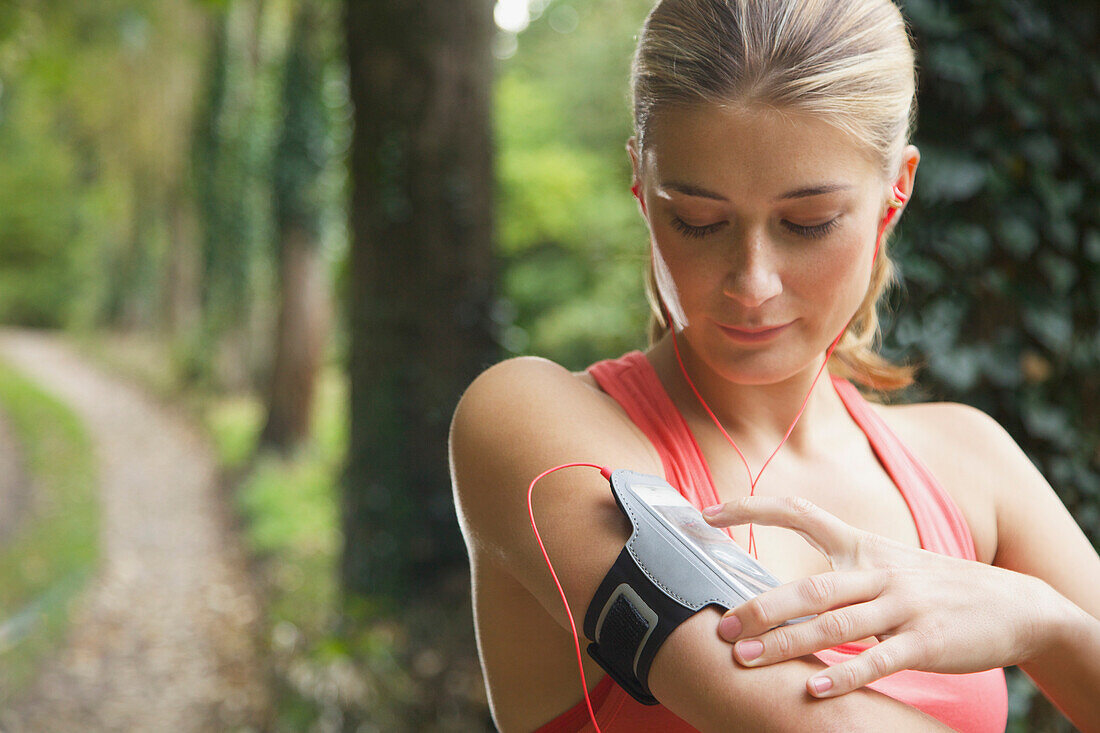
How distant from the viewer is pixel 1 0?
18.2 ft

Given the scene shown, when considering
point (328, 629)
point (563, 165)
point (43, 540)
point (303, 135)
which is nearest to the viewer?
point (328, 629)

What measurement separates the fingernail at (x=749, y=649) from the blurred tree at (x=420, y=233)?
2.69 meters

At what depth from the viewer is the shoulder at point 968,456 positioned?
4.19 feet

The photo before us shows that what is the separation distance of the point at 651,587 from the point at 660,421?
318 mm

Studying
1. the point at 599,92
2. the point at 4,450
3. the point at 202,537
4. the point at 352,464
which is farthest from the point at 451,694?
the point at 599,92

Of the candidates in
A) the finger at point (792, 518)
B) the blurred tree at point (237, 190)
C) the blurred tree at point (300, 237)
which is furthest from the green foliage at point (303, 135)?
the finger at point (792, 518)

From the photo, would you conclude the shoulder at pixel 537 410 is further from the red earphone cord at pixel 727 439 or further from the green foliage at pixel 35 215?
the green foliage at pixel 35 215

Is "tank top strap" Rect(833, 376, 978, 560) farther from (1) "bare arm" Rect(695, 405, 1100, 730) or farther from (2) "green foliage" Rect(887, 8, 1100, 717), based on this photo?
(2) "green foliage" Rect(887, 8, 1100, 717)

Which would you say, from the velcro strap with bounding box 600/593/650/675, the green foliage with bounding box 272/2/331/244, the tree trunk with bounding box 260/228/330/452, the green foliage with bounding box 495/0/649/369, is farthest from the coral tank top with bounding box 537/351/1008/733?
the tree trunk with bounding box 260/228/330/452

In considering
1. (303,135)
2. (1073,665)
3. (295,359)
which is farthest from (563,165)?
(1073,665)

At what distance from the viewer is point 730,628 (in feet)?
2.85

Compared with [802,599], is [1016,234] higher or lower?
higher

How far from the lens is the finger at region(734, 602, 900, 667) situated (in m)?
0.86

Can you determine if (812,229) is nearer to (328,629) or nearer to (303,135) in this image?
(328,629)
